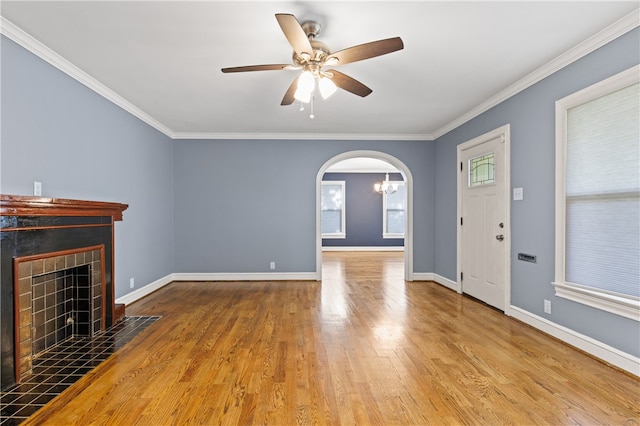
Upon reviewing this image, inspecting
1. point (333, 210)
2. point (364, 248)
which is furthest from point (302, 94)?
point (364, 248)

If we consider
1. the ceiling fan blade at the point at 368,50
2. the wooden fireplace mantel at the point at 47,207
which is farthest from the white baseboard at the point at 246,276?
the ceiling fan blade at the point at 368,50

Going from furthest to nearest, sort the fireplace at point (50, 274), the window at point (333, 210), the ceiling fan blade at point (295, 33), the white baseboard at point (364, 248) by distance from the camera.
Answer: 1. the window at point (333, 210)
2. the white baseboard at point (364, 248)
3. the fireplace at point (50, 274)
4. the ceiling fan blade at point (295, 33)

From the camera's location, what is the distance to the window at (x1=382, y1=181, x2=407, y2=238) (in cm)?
1023

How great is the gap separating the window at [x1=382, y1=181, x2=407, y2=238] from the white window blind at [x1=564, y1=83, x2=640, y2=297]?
23.9ft

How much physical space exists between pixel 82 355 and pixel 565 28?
464 centimetres

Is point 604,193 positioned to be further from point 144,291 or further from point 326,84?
point 144,291

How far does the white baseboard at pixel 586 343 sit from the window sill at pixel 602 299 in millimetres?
291

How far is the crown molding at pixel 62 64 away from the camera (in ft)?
7.97

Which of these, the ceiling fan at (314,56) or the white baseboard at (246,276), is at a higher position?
the ceiling fan at (314,56)

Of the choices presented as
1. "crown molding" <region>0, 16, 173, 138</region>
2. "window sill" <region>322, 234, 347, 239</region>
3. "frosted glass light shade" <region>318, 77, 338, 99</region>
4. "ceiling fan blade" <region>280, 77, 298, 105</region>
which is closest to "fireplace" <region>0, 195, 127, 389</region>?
"crown molding" <region>0, 16, 173, 138</region>

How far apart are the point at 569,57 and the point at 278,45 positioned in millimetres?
2572

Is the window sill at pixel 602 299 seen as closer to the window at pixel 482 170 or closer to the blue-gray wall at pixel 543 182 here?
the blue-gray wall at pixel 543 182

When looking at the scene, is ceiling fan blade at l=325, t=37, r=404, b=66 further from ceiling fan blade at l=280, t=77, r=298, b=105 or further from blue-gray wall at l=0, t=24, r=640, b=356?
blue-gray wall at l=0, t=24, r=640, b=356

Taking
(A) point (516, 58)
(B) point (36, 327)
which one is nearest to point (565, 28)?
(A) point (516, 58)
